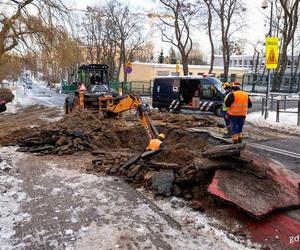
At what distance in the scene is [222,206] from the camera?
221 inches

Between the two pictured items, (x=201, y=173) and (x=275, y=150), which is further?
(x=275, y=150)

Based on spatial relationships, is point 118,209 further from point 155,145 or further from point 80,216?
point 155,145

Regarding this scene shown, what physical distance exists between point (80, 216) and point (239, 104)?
19.4 ft

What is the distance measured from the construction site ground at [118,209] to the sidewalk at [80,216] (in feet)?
0.04

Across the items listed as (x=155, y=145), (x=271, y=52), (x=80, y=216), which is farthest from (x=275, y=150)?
(x=271, y=52)

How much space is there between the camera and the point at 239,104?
9.84m

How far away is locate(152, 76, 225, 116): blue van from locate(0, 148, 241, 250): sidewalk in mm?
11897

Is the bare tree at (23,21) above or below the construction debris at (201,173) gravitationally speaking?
above

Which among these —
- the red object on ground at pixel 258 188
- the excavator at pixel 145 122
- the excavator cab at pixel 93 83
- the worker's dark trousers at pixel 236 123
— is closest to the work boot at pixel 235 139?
the worker's dark trousers at pixel 236 123

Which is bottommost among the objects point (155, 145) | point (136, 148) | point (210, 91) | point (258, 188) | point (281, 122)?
point (136, 148)

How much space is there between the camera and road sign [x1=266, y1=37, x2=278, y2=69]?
52.1 ft

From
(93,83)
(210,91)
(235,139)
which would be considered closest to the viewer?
(235,139)

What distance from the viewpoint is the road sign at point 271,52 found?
52.1 ft

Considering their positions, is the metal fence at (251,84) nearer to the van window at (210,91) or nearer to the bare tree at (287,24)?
the bare tree at (287,24)
